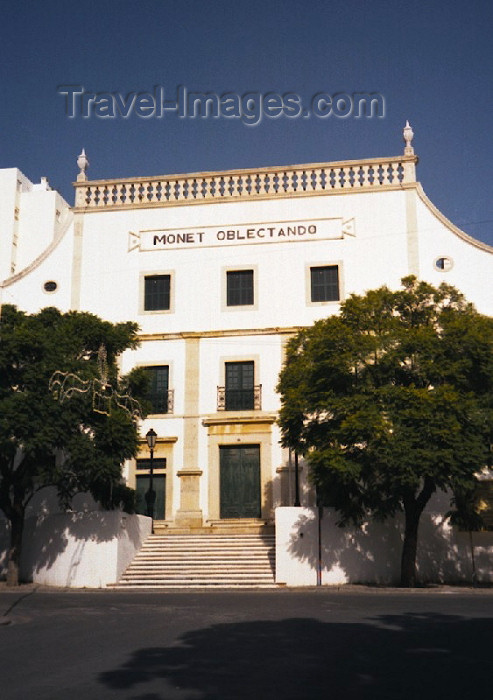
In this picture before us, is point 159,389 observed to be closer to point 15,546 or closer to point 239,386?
point 239,386

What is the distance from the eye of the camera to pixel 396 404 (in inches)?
730

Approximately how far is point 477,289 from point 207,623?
646 inches

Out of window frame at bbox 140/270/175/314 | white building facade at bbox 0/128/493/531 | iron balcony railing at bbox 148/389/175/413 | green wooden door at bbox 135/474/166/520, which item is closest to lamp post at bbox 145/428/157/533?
green wooden door at bbox 135/474/166/520

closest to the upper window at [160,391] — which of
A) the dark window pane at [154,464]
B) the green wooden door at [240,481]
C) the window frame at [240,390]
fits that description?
the dark window pane at [154,464]

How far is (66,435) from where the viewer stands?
1962 cm

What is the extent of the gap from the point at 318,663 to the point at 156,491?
1720 cm

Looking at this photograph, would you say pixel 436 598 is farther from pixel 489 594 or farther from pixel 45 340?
pixel 45 340

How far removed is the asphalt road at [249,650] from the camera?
746cm

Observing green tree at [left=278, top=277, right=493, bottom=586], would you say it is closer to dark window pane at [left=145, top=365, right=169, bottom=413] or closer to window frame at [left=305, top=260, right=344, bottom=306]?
window frame at [left=305, top=260, right=344, bottom=306]

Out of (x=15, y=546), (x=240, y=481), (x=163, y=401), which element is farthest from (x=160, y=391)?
(x=15, y=546)

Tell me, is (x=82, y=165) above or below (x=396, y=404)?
above

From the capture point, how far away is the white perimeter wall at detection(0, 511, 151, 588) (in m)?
20.8

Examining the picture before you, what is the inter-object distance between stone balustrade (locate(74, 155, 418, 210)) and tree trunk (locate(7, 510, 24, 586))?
11.2 m

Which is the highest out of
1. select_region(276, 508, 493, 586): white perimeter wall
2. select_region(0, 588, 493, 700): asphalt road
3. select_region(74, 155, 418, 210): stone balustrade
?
select_region(74, 155, 418, 210): stone balustrade
